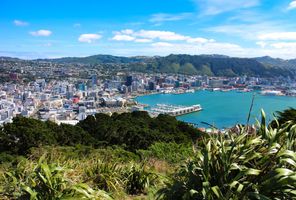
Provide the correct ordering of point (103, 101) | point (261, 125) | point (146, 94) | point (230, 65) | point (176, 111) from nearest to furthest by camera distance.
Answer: point (261, 125) → point (176, 111) → point (103, 101) → point (146, 94) → point (230, 65)

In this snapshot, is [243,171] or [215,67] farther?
[215,67]

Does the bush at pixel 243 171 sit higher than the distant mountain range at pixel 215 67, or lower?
higher

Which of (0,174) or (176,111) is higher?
(0,174)

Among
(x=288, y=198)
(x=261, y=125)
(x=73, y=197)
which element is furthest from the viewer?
(x=261, y=125)

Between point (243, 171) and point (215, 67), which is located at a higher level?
point (243, 171)

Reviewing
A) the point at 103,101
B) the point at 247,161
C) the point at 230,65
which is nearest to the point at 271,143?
the point at 247,161

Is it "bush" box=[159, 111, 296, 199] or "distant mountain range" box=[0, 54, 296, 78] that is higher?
"bush" box=[159, 111, 296, 199]

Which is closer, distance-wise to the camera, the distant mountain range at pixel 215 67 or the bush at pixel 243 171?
the bush at pixel 243 171

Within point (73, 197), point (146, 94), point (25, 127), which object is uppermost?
point (73, 197)

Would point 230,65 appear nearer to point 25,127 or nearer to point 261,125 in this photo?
point 25,127

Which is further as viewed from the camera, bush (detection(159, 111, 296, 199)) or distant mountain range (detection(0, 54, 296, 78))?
distant mountain range (detection(0, 54, 296, 78))

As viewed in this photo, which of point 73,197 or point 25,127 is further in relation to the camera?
point 25,127
